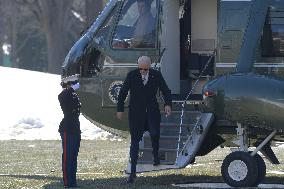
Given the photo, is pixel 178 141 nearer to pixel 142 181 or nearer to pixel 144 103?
pixel 144 103

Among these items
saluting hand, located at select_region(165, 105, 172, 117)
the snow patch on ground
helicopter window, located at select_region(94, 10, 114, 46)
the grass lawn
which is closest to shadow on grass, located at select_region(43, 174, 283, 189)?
the grass lawn

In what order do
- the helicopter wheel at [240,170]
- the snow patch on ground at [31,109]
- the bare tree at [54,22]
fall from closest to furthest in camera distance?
the helicopter wheel at [240,170] < the snow patch on ground at [31,109] < the bare tree at [54,22]

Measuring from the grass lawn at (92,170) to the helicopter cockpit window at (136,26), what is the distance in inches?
82.9

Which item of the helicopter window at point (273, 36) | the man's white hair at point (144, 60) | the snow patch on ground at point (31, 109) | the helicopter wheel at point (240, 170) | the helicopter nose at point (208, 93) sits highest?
the helicopter window at point (273, 36)

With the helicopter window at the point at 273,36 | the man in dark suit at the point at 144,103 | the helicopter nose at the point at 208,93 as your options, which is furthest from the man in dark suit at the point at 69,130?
the helicopter window at the point at 273,36

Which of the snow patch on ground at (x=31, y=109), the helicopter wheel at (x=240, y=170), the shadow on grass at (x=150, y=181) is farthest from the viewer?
the snow patch on ground at (x=31, y=109)

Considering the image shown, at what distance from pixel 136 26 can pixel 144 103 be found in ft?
6.61

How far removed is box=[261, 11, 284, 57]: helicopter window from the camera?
1470 centimetres

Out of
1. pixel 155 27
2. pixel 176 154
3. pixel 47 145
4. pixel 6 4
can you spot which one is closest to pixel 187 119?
pixel 176 154

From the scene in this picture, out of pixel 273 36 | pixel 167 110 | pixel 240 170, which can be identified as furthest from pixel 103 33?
pixel 240 170

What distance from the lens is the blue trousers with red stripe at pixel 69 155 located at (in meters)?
14.4

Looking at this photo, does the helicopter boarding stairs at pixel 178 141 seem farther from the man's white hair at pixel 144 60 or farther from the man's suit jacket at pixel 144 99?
the man's white hair at pixel 144 60

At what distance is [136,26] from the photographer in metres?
16.4

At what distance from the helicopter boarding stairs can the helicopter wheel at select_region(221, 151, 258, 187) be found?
1.78ft
